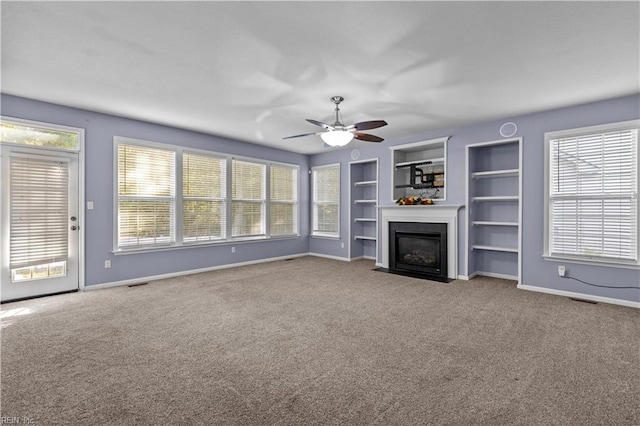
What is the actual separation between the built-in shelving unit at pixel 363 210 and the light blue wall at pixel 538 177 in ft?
4.87

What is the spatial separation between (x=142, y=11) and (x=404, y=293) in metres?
4.33

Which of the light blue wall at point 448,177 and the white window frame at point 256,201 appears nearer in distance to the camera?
the light blue wall at point 448,177

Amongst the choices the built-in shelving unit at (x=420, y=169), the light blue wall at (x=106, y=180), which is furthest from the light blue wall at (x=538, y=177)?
the light blue wall at (x=106, y=180)

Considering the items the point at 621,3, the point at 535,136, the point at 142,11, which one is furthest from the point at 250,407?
the point at 535,136

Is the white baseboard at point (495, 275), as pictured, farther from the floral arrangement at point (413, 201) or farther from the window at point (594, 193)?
the floral arrangement at point (413, 201)

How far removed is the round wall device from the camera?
4.95m

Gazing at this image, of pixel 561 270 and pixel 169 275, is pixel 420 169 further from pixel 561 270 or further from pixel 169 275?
pixel 169 275

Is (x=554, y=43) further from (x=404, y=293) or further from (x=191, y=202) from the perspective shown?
(x=191, y=202)

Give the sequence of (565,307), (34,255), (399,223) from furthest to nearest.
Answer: (399,223) < (34,255) < (565,307)

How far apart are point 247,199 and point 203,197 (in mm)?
1003

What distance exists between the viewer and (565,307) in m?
3.92

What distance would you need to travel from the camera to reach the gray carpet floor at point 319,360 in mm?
1919

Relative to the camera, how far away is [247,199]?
267 inches

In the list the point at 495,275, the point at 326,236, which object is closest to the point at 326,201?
the point at 326,236
